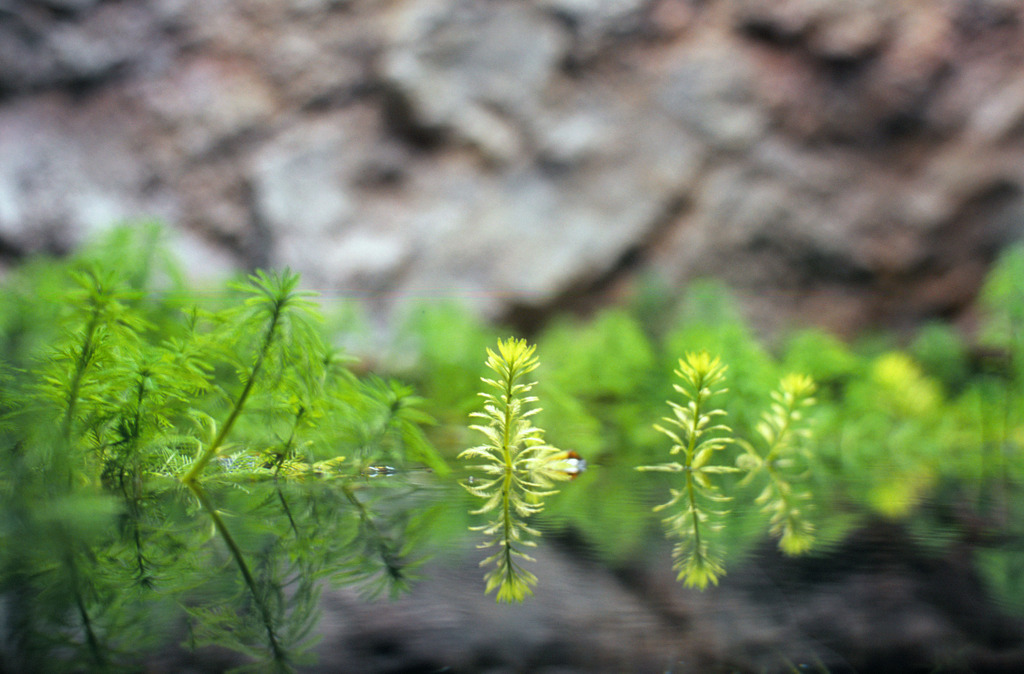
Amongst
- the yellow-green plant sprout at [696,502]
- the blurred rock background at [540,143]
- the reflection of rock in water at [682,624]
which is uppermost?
the blurred rock background at [540,143]

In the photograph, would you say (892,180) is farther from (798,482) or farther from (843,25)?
(798,482)

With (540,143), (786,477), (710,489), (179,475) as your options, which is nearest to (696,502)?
(710,489)

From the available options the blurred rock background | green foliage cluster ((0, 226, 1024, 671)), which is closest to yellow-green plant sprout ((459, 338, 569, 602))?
green foliage cluster ((0, 226, 1024, 671))

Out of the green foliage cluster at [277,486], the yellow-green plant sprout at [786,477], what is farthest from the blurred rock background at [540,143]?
the yellow-green plant sprout at [786,477]

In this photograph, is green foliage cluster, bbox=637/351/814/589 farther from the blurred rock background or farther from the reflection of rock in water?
the blurred rock background

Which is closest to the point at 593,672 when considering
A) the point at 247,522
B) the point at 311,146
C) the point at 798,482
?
the point at 247,522

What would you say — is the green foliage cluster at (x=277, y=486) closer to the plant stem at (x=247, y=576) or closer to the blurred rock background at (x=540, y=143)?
the plant stem at (x=247, y=576)
